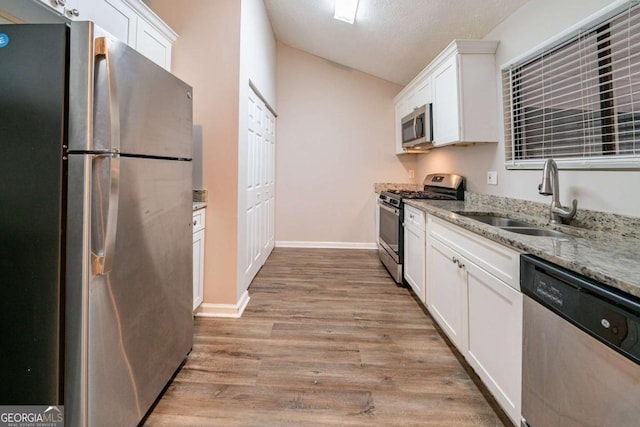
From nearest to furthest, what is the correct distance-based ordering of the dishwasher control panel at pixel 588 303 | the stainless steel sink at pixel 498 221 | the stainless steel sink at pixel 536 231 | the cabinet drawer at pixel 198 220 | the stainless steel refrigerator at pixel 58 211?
the dishwasher control panel at pixel 588 303 < the stainless steel refrigerator at pixel 58 211 < the stainless steel sink at pixel 536 231 < the stainless steel sink at pixel 498 221 < the cabinet drawer at pixel 198 220

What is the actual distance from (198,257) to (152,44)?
1.63m

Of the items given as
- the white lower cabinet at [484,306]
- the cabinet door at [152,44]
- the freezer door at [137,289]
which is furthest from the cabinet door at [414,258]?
the cabinet door at [152,44]

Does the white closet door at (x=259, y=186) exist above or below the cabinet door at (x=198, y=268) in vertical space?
above

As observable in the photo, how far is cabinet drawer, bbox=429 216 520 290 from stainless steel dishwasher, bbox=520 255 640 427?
2.9 inches

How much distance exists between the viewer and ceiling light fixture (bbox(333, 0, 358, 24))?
2.92 meters

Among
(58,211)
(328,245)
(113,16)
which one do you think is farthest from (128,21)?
(328,245)

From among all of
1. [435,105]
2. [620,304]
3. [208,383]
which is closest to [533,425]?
[620,304]

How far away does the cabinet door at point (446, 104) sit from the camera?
2518 mm

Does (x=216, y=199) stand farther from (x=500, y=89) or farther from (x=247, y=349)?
(x=500, y=89)

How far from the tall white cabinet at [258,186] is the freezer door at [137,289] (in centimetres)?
105

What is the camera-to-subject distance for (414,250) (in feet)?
9.07

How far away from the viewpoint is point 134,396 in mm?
1297

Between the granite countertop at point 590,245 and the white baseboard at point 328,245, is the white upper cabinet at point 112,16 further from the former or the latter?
the white baseboard at point 328,245

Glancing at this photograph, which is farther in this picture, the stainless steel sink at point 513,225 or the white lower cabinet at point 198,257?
the white lower cabinet at point 198,257
